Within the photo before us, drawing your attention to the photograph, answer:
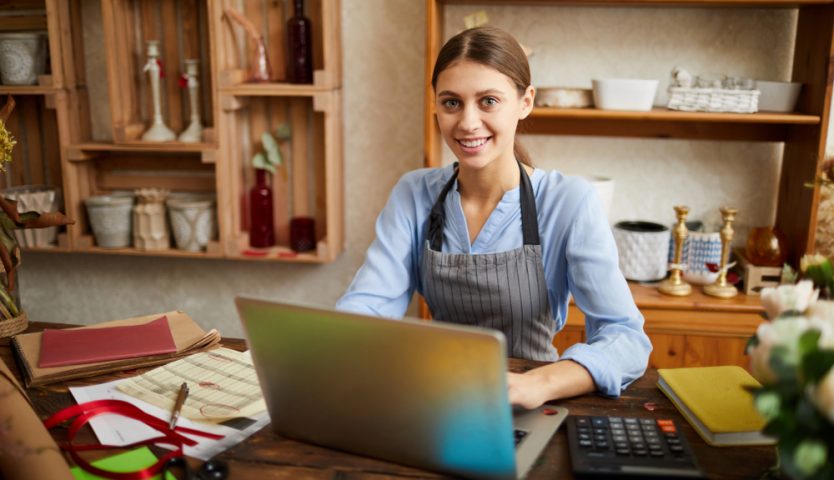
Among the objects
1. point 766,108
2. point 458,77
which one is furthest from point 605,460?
point 766,108

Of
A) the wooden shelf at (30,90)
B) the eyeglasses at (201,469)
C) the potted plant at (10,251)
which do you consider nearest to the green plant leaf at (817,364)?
the eyeglasses at (201,469)

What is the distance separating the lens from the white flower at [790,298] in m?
0.94

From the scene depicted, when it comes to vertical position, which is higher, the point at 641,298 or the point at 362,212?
the point at 362,212

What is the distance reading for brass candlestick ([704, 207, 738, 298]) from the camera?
2500mm

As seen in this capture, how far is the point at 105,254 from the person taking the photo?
3.21 meters

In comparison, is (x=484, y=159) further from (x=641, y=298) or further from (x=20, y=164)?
(x=20, y=164)

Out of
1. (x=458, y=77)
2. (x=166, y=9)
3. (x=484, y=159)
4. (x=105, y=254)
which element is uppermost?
(x=166, y=9)

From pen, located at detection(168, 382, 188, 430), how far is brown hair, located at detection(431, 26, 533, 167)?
86 cm

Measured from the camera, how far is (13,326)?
65.8 inches

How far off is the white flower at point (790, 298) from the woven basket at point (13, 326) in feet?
4.89

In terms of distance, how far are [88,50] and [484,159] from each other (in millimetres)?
2052

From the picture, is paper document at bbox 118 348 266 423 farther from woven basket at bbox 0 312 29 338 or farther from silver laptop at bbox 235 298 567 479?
woven basket at bbox 0 312 29 338

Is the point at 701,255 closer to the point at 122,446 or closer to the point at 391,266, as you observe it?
A: the point at 391,266

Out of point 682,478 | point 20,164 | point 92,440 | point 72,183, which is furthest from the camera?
point 20,164
